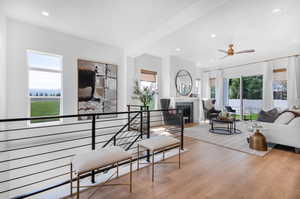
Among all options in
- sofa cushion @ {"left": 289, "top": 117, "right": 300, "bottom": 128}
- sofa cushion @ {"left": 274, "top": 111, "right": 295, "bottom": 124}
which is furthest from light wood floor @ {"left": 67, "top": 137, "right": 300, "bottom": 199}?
sofa cushion @ {"left": 274, "top": 111, "right": 295, "bottom": 124}

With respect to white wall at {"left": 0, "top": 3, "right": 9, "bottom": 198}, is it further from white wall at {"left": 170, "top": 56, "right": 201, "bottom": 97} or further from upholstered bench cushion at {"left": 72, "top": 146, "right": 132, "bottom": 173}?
white wall at {"left": 170, "top": 56, "right": 201, "bottom": 97}

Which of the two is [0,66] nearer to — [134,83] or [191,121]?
[134,83]

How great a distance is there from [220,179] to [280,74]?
20.2 ft

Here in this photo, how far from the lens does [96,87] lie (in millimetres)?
4613

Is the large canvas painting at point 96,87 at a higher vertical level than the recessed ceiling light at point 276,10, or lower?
lower

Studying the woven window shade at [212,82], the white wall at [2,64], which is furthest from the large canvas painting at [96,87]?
the woven window shade at [212,82]

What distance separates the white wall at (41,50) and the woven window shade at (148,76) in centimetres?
151

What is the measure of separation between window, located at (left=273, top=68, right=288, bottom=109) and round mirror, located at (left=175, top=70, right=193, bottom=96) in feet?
11.1

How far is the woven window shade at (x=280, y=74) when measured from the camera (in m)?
5.75

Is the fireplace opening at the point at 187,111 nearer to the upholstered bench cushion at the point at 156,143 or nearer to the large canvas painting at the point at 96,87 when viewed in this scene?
the large canvas painting at the point at 96,87

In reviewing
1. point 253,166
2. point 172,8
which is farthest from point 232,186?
point 172,8

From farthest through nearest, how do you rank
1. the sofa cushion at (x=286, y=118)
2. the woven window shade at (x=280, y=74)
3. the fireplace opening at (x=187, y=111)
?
1. the fireplace opening at (x=187, y=111)
2. the woven window shade at (x=280, y=74)
3. the sofa cushion at (x=286, y=118)

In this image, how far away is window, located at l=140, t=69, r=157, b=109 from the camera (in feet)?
19.3

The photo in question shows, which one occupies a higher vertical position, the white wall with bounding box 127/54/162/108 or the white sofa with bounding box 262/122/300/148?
the white wall with bounding box 127/54/162/108
